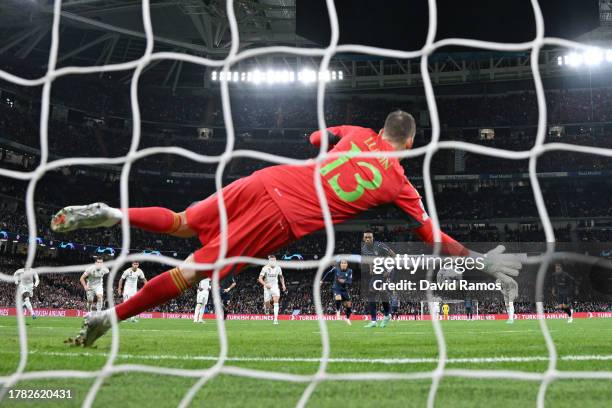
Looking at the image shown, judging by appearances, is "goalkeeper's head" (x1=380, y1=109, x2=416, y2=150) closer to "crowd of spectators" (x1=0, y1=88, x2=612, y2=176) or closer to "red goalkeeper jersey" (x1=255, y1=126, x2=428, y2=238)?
"red goalkeeper jersey" (x1=255, y1=126, x2=428, y2=238)

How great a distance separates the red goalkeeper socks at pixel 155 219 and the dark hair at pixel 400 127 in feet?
5.43

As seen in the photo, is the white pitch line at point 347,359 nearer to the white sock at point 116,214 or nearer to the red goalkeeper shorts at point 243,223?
the red goalkeeper shorts at point 243,223

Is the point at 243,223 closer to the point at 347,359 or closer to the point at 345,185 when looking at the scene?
the point at 345,185

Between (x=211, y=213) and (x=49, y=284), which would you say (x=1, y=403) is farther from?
(x=49, y=284)

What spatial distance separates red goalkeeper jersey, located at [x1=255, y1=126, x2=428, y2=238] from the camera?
4.50m

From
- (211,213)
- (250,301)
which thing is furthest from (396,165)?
(250,301)

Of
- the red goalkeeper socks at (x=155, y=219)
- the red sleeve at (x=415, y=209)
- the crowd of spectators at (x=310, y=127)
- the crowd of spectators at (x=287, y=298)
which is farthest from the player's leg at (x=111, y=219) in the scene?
the crowd of spectators at (x=310, y=127)

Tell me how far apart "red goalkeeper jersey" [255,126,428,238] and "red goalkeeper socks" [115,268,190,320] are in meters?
0.87

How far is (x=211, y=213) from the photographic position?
470 centimetres

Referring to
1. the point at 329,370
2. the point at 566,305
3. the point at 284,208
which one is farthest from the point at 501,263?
the point at 566,305

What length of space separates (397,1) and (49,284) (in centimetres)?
2329

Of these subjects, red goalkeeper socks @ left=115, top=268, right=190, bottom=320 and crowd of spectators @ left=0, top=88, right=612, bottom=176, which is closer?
red goalkeeper socks @ left=115, top=268, right=190, bottom=320

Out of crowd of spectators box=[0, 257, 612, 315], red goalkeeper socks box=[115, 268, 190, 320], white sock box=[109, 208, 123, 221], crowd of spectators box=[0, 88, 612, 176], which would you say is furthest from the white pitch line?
crowd of spectators box=[0, 88, 612, 176]

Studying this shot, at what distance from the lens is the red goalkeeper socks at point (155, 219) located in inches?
180
